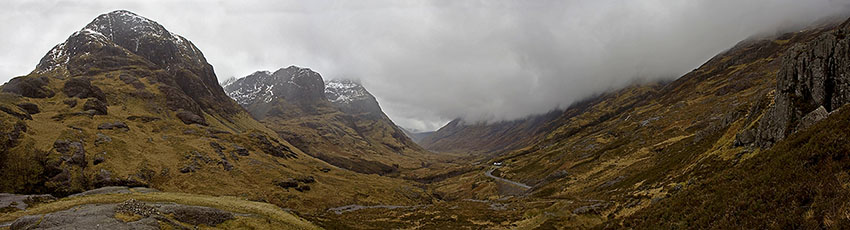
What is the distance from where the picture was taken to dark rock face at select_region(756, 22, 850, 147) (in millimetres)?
30359

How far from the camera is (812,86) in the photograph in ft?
109

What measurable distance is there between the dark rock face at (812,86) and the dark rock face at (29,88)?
629 ft

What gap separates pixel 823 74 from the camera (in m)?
32.1

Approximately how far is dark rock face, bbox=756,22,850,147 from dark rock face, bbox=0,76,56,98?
192 metres

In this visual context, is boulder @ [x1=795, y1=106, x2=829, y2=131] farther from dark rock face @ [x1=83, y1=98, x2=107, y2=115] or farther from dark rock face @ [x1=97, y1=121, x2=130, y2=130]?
dark rock face @ [x1=83, y1=98, x2=107, y2=115]

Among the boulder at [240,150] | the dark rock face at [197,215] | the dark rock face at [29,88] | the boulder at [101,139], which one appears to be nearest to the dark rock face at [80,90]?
the dark rock face at [29,88]

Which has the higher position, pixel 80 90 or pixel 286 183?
pixel 80 90

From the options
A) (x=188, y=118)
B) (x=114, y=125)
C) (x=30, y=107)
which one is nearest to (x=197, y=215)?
(x=114, y=125)

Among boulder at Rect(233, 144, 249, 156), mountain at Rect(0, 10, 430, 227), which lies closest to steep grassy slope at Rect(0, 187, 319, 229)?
mountain at Rect(0, 10, 430, 227)

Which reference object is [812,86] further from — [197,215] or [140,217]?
[140,217]

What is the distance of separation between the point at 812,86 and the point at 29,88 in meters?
198

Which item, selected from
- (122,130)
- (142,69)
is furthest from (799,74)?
(142,69)

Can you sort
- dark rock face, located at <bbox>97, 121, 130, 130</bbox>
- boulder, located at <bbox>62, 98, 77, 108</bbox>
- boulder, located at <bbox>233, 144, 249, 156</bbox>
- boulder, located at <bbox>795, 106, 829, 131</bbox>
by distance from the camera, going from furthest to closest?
1. boulder, located at <bbox>233, 144, 249, 156</bbox>
2. boulder, located at <bbox>62, 98, 77, 108</bbox>
3. dark rock face, located at <bbox>97, 121, 130, 130</bbox>
4. boulder, located at <bbox>795, 106, 829, 131</bbox>

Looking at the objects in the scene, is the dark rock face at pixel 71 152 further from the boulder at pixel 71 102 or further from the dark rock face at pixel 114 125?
the boulder at pixel 71 102
